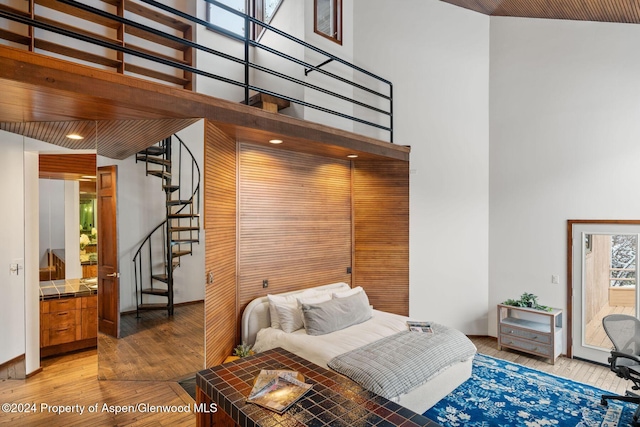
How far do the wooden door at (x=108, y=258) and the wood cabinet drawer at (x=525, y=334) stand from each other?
478 centimetres

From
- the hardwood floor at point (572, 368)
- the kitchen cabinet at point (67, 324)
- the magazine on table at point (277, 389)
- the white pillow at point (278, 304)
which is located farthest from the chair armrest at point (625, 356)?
the kitchen cabinet at point (67, 324)

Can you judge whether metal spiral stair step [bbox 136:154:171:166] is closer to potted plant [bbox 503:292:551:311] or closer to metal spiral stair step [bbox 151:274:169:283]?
metal spiral stair step [bbox 151:274:169:283]

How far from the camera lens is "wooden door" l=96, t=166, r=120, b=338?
352 cm

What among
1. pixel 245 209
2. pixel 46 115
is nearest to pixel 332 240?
pixel 245 209

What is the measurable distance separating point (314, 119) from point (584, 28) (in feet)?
12.3

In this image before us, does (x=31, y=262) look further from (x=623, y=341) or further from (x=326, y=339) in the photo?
(x=623, y=341)

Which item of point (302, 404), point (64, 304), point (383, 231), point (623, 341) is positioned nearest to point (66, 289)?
point (64, 304)

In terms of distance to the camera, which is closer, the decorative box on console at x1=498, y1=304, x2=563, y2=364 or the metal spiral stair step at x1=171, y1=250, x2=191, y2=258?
the metal spiral stair step at x1=171, y1=250, x2=191, y2=258

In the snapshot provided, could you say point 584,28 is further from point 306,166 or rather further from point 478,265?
point 306,166

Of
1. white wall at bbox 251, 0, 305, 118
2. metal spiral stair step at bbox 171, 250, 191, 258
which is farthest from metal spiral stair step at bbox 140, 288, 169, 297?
white wall at bbox 251, 0, 305, 118

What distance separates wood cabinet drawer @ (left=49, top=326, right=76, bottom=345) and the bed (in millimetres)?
2116

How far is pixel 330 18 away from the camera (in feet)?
15.7

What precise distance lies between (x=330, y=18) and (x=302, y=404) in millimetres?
4875

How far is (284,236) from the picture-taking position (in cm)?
418
